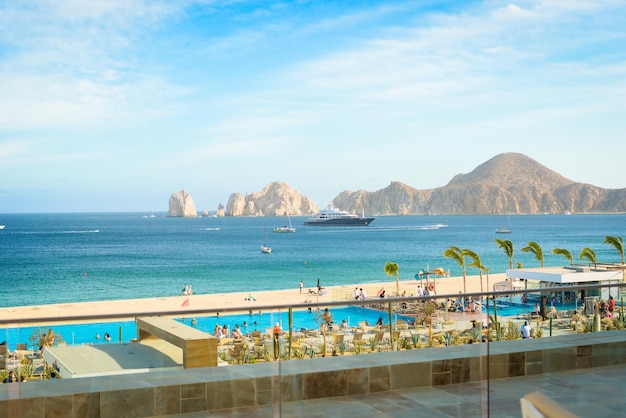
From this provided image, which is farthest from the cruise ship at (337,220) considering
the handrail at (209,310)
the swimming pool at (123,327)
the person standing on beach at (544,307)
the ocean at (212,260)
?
the swimming pool at (123,327)

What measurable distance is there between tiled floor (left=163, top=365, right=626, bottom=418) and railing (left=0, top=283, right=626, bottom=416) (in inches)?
2.0

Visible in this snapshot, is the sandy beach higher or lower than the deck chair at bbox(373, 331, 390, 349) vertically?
lower

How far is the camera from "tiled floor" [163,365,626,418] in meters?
4.45

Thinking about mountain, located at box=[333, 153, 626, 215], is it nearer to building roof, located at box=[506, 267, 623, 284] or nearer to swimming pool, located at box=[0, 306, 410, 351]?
building roof, located at box=[506, 267, 623, 284]

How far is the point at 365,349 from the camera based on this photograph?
568 centimetres

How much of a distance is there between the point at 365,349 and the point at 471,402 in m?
1.23

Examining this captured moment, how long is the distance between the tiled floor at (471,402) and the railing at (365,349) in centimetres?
5

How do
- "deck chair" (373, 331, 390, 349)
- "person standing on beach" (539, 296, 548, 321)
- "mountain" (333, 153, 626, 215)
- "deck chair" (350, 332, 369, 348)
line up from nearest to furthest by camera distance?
"deck chair" (350, 332, 369, 348) < "deck chair" (373, 331, 390, 349) < "person standing on beach" (539, 296, 548, 321) < "mountain" (333, 153, 626, 215)

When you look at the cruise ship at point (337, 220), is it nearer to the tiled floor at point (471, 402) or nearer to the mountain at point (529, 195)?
the mountain at point (529, 195)

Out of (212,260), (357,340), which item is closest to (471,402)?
(357,340)

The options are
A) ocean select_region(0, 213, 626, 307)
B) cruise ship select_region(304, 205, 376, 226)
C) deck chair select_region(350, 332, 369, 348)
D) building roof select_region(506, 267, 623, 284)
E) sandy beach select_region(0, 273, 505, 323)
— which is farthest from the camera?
cruise ship select_region(304, 205, 376, 226)

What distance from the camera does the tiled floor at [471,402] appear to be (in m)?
4.45

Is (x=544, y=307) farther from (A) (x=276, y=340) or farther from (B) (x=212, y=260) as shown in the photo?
(B) (x=212, y=260)

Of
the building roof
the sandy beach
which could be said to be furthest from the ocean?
the building roof
